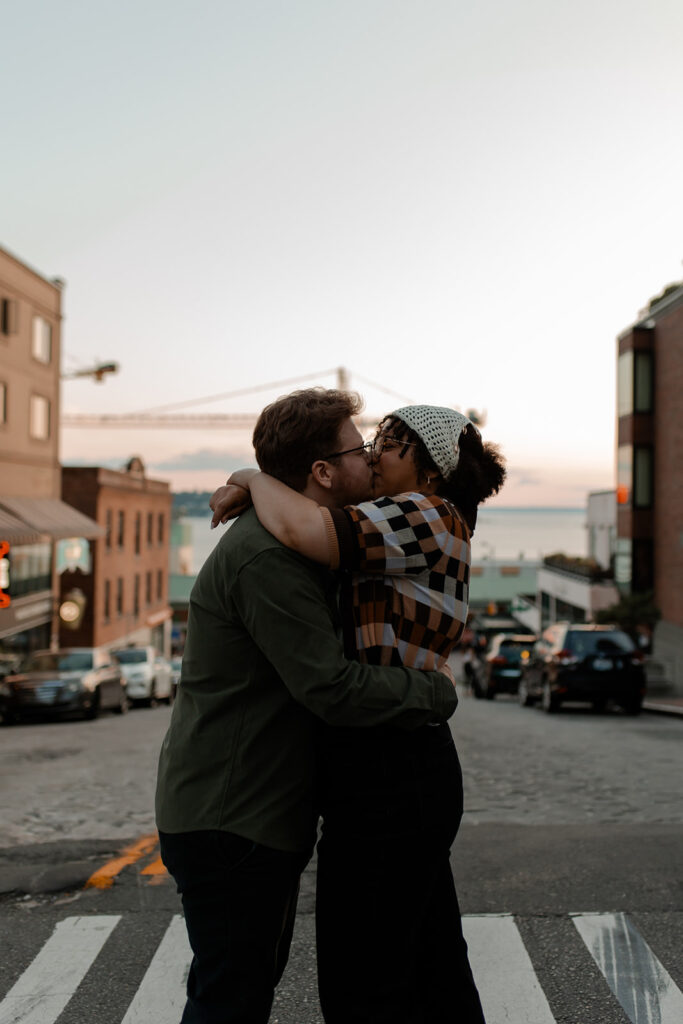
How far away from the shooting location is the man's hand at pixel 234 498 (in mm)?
2879

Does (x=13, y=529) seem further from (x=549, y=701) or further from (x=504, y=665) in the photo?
(x=549, y=701)

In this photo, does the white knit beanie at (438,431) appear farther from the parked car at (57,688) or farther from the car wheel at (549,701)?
the parked car at (57,688)

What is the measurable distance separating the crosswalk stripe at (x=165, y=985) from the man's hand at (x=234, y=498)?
203cm

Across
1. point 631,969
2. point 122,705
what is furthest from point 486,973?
point 122,705

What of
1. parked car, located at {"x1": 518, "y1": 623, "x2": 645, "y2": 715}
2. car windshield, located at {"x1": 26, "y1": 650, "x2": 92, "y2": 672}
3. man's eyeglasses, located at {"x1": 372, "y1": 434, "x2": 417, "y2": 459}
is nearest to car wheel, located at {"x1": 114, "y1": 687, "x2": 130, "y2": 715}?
car windshield, located at {"x1": 26, "y1": 650, "x2": 92, "y2": 672}

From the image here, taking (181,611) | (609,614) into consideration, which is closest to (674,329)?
(609,614)

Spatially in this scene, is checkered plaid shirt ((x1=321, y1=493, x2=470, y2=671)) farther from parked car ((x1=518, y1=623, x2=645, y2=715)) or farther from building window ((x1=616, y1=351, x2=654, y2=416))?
building window ((x1=616, y1=351, x2=654, y2=416))

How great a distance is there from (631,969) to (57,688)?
16.8 metres

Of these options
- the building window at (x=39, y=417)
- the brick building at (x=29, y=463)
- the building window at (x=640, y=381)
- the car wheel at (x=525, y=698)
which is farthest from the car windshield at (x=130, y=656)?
the building window at (x=640, y=381)

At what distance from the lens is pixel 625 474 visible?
129ft

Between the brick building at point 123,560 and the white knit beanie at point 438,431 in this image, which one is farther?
the brick building at point 123,560

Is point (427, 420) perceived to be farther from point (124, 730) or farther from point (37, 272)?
point (37, 272)

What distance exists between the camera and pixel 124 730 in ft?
48.1

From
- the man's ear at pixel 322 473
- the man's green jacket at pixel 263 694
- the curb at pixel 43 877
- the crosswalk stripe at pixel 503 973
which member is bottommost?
the curb at pixel 43 877
